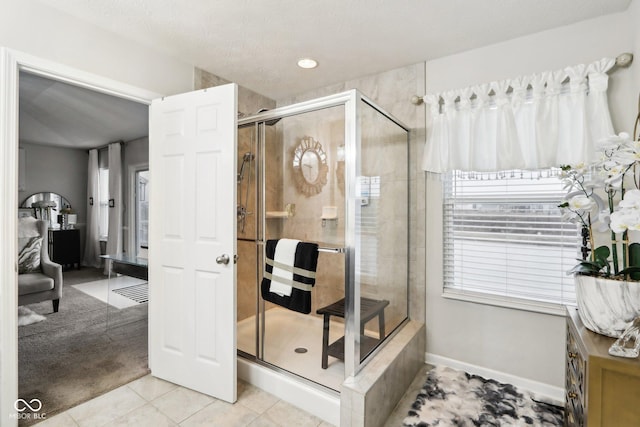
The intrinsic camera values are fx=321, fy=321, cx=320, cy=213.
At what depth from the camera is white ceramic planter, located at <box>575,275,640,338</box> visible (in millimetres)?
1278

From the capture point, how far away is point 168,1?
1.87 metres

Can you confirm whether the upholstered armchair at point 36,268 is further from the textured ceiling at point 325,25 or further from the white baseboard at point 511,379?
the white baseboard at point 511,379

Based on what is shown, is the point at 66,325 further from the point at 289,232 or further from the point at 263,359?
the point at 289,232

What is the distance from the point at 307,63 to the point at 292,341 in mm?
2278

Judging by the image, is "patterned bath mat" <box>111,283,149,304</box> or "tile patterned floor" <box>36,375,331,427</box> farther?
"patterned bath mat" <box>111,283,149,304</box>

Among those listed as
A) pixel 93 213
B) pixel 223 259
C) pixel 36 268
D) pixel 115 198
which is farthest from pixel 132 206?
pixel 223 259

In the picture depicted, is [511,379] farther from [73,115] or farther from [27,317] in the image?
[73,115]

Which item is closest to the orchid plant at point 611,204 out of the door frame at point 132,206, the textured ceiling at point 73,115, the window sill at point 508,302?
the window sill at point 508,302

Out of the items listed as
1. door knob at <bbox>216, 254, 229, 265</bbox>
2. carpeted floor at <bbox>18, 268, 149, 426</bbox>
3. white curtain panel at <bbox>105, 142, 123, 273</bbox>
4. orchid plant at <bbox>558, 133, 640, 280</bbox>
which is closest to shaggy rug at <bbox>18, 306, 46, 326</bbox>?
carpeted floor at <bbox>18, 268, 149, 426</bbox>

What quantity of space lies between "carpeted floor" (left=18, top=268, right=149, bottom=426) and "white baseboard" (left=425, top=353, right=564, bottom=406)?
230cm

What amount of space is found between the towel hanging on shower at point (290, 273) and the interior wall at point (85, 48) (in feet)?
5.00

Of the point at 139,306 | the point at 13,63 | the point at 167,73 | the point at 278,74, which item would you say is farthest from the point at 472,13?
the point at 139,306

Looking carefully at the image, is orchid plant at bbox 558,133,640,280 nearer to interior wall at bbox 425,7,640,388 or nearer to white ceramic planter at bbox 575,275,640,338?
white ceramic planter at bbox 575,275,640,338
